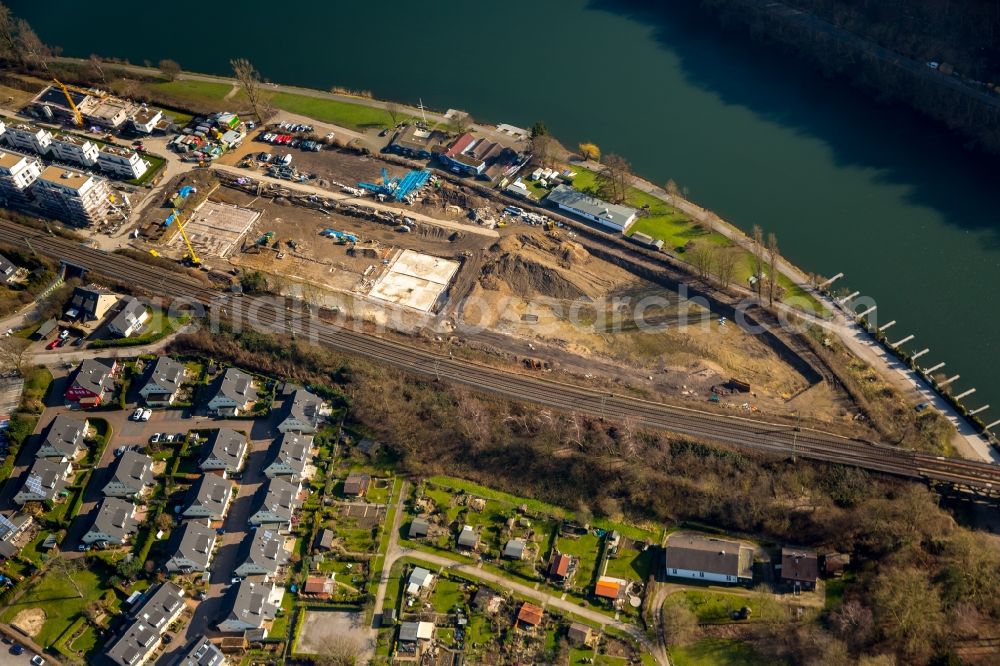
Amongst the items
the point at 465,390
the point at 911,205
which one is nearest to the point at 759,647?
the point at 465,390

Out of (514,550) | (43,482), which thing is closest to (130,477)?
(43,482)

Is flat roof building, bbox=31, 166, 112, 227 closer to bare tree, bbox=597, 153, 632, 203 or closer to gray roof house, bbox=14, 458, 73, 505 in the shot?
gray roof house, bbox=14, 458, 73, 505

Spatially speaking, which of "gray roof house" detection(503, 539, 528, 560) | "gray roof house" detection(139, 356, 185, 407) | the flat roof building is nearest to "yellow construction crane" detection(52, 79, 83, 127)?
the flat roof building

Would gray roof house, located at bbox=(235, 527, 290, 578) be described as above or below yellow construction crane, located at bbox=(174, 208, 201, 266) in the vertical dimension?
below

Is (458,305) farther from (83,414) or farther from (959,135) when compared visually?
(959,135)

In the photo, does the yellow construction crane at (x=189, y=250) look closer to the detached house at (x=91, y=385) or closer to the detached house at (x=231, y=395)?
the detached house at (x=91, y=385)
